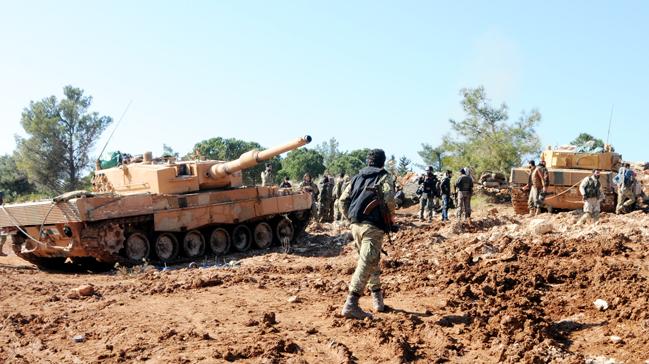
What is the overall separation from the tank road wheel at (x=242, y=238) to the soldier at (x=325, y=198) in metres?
5.50

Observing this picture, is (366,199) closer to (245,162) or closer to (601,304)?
(601,304)

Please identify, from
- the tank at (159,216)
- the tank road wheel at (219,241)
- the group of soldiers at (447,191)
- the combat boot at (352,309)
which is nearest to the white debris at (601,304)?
the combat boot at (352,309)

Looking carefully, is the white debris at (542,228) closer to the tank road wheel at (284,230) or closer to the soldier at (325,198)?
the tank road wheel at (284,230)

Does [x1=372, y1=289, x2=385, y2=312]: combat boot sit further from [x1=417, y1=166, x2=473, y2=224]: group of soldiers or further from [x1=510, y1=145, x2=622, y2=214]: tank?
[x1=510, y1=145, x2=622, y2=214]: tank

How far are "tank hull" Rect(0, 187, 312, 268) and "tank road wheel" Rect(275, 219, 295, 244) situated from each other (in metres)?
0.28

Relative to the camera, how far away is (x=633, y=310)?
6.27m

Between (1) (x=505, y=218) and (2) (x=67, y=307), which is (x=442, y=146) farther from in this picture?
(2) (x=67, y=307)

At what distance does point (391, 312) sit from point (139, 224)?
346 inches

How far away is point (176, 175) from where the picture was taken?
50.8ft

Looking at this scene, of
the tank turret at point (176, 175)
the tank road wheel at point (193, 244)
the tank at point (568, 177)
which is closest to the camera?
the tank turret at point (176, 175)

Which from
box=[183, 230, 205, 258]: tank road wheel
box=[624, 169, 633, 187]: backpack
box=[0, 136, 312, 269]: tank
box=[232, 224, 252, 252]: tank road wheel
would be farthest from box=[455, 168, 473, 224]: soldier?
box=[183, 230, 205, 258]: tank road wheel

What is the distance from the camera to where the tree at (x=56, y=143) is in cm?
3775

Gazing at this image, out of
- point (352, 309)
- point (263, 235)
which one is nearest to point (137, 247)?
point (263, 235)

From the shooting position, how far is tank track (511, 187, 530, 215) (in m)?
18.2
